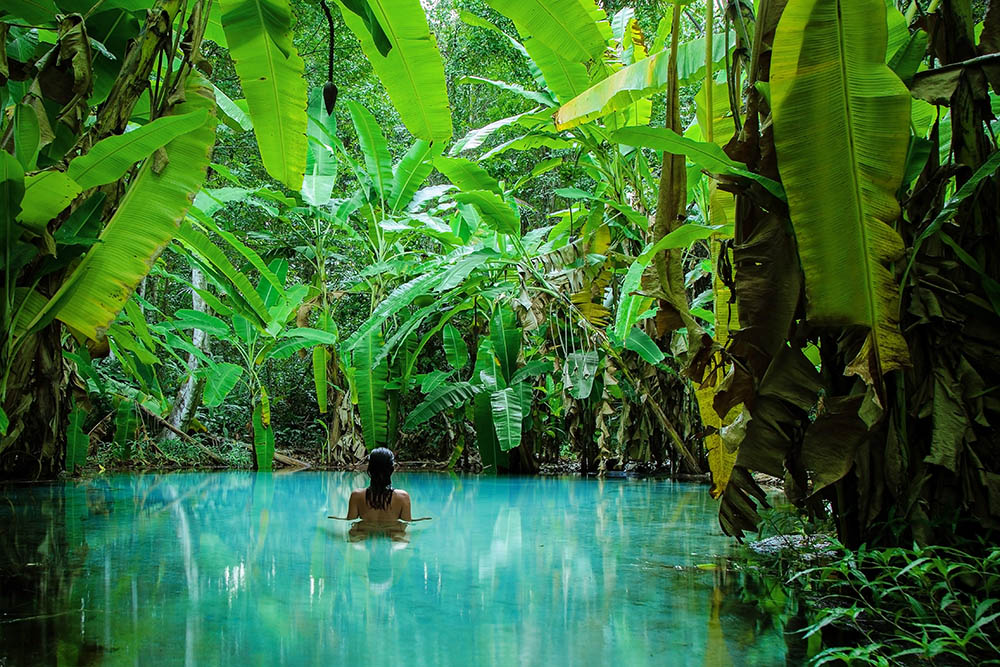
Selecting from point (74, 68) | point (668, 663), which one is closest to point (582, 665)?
point (668, 663)

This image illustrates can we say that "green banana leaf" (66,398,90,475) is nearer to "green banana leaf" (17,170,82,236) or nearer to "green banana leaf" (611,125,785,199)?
"green banana leaf" (17,170,82,236)

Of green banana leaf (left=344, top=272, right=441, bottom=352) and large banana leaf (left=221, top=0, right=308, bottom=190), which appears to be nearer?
large banana leaf (left=221, top=0, right=308, bottom=190)

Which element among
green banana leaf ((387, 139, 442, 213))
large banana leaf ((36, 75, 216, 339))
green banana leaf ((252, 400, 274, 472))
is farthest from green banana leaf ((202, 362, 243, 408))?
large banana leaf ((36, 75, 216, 339))

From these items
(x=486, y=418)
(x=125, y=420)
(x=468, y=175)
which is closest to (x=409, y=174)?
(x=468, y=175)

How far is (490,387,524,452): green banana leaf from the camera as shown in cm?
552

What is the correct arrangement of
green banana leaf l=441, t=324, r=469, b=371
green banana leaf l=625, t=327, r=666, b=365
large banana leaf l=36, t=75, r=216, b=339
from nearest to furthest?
1. large banana leaf l=36, t=75, r=216, b=339
2. green banana leaf l=625, t=327, r=666, b=365
3. green banana leaf l=441, t=324, r=469, b=371

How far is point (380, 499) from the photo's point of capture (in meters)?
3.45

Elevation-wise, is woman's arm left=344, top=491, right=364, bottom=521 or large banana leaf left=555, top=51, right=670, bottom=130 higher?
large banana leaf left=555, top=51, right=670, bottom=130

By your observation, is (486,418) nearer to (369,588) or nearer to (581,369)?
(581,369)

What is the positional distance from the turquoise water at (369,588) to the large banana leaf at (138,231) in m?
0.78

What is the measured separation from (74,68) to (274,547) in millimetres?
1770

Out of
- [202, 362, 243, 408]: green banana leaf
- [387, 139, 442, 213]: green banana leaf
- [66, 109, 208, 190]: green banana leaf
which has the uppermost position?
[387, 139, 442, 213]: green banana leaf

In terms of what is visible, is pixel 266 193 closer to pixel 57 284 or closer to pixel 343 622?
pixel 57 284

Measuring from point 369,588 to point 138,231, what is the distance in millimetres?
1246
